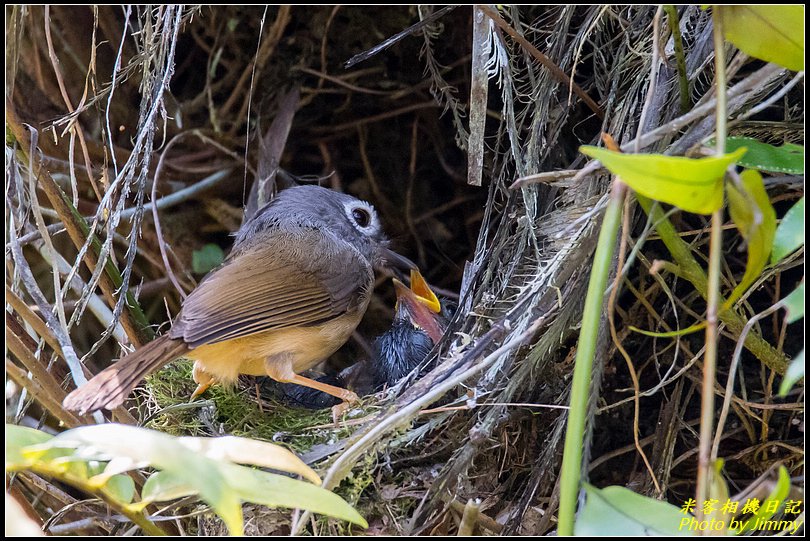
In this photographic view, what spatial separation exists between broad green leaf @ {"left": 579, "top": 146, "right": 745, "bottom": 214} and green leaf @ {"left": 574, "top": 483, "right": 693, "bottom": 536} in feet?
1.87

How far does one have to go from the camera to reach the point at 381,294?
4.58 metres

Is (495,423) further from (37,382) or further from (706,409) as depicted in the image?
(37,382)

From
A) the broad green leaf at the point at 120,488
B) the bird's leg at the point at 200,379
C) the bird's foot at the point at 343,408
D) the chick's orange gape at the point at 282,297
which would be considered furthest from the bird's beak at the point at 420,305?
the broad green leaf at the point at 120,488

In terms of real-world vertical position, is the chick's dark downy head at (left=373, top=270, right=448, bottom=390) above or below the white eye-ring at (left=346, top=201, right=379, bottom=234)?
below

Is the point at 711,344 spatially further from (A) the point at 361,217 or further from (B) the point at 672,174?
(A) the point at 361,217

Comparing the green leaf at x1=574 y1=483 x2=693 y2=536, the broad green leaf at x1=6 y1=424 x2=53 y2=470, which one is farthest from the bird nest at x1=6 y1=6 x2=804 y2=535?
the broad green leaf at x1=6 y1=424 x2=53 y2=470

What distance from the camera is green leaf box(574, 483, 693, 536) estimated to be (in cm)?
145

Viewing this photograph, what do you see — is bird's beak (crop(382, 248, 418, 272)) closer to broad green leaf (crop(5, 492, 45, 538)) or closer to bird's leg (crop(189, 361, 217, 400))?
bird's leg (crop(189, 361, 217, 400))

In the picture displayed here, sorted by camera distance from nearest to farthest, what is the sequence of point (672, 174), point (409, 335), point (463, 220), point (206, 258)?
point (672, 174) < point (409, 335) < point (206, 258) < point (463, 220)

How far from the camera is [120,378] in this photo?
7.63ft

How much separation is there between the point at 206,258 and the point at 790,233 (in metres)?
3.17

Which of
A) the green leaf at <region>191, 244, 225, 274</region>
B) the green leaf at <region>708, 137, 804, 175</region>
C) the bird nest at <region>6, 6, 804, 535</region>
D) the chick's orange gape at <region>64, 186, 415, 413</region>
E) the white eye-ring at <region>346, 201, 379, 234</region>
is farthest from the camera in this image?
the green leaf at <region>191, 244, 225, 274</region>

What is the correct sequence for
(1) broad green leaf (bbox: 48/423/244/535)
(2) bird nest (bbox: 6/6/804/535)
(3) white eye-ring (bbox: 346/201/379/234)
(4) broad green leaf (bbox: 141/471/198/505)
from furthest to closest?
(3) white eye-ring (bbox: 346/201/379/234), (2) bird nest (bbox: 6/6/804/535), (4) broad green leaf (bbox: 141/471/198/505), (1) broad green leaf (bbox: 48/423/244/535)

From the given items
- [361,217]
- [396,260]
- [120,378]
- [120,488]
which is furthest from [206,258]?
[120,488]
